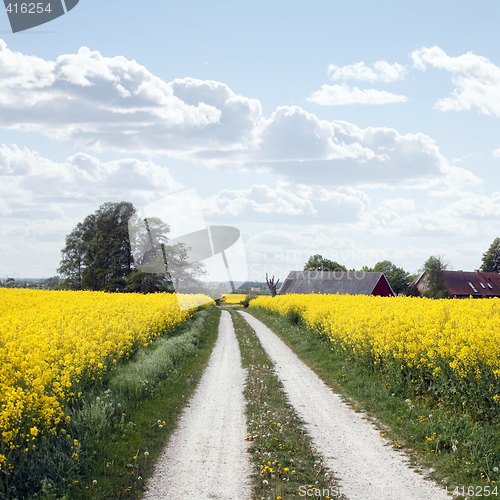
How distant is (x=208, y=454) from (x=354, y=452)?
254 centimetres

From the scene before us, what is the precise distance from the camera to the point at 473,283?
6844cm

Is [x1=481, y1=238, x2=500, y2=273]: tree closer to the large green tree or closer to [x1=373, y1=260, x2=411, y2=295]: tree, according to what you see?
[x1=373, y1=260, x2=411, y2=295]: tree

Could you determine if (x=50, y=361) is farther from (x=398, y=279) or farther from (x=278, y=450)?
(x=398, y=279)

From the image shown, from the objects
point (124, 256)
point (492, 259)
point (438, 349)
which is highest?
point (124, 256)

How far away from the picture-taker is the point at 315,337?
18891 millimetres

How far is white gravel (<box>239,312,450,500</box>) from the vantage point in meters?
5.54

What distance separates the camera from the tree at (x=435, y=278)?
208ft

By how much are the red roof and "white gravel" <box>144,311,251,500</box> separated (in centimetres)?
6488

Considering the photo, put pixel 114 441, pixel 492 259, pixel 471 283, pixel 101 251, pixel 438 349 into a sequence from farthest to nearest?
pixel 492 259
pixel 471 283
pixel 101 251
pixel 438 349
pixel 114 441

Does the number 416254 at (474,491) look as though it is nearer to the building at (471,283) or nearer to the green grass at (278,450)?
the green grass at (278,450)

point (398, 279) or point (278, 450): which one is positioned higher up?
point (278, 450)

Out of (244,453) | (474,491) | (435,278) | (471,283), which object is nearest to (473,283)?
(471,283)

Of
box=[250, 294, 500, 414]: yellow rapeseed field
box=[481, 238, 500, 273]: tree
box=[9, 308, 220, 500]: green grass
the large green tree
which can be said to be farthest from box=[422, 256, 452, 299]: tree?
box=[9, 308, 220, 500]: green grass

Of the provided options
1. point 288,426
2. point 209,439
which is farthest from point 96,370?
point 288,426
